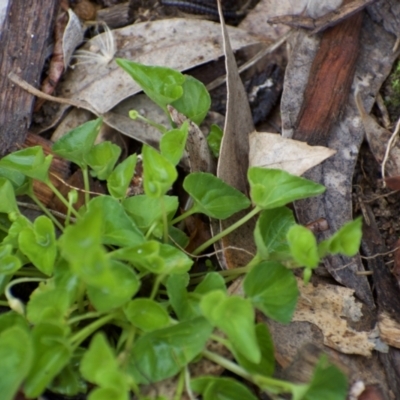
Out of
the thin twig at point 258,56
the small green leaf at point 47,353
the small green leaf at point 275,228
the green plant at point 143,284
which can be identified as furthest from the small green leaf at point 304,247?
the thin twig at point 258,56

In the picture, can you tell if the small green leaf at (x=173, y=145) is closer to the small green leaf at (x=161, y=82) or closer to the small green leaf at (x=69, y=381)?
the small green leaf at (x=161, y=82)

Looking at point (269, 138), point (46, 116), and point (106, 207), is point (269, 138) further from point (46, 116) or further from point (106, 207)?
point (46, 116)

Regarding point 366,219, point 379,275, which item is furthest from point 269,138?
point 379,275

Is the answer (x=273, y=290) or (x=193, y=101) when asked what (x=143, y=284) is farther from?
(x=193, y=101)

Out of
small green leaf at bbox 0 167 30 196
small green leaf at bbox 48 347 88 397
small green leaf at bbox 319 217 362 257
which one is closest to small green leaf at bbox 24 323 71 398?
small green leaf at bbox 48 347 88 397

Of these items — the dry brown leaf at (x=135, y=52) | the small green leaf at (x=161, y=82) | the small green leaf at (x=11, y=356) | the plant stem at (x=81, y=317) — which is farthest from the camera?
the dry brown leaf at (x=135, y=52)

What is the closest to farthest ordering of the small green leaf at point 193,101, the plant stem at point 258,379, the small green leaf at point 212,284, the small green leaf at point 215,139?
the plant stem at point 258,379 < the small green leaf at point 212,284 < the small green leaf at point 193,101 < the small green leaf at point 215,139
